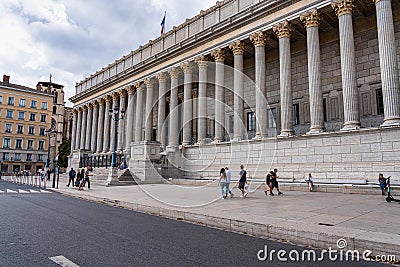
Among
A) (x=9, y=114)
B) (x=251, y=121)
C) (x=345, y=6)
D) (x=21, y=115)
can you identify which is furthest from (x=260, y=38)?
(x=21, y=115)

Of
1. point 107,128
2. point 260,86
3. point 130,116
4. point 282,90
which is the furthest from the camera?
point 107,128

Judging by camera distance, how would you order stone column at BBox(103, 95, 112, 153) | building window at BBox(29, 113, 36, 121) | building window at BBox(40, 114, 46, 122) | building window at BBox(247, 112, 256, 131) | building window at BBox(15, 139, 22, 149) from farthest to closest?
1. building window at BBox(40, 114, 46, 122)
2. building window at BBox(29, 113, 36, 121)
3. building window at BBox(15, 139, 22, 149)
4. stone column at BBox(103, 95, 112, 153)
5. building window at BBox(247, 112, 256, 131)

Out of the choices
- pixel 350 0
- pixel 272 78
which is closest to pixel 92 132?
pixel 272 78

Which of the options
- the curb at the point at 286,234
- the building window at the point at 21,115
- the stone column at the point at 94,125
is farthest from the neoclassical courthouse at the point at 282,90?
the building window at the point at 21,115

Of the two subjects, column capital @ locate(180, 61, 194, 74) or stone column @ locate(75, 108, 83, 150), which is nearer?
column capital @ locate(180, 61, 194, 74)

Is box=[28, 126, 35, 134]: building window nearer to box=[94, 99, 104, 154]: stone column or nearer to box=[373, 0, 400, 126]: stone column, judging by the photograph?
box=[94, 99, 104, 154]: stone column

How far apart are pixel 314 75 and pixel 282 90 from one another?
2415 millimetres

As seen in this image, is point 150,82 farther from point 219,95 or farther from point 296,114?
point 296,114

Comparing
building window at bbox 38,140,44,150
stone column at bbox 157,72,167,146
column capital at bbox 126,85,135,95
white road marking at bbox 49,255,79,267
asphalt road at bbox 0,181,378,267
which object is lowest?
asphalt road at bbox 0,181,378,267

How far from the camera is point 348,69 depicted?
18.3 metres

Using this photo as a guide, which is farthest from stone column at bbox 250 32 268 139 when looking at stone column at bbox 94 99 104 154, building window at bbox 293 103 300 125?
stone column at bbox 94 99 104 154

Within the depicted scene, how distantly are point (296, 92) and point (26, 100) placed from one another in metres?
64.3

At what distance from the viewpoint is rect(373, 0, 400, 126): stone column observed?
1625 cm

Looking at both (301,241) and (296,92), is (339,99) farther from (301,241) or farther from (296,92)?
(301,241)
